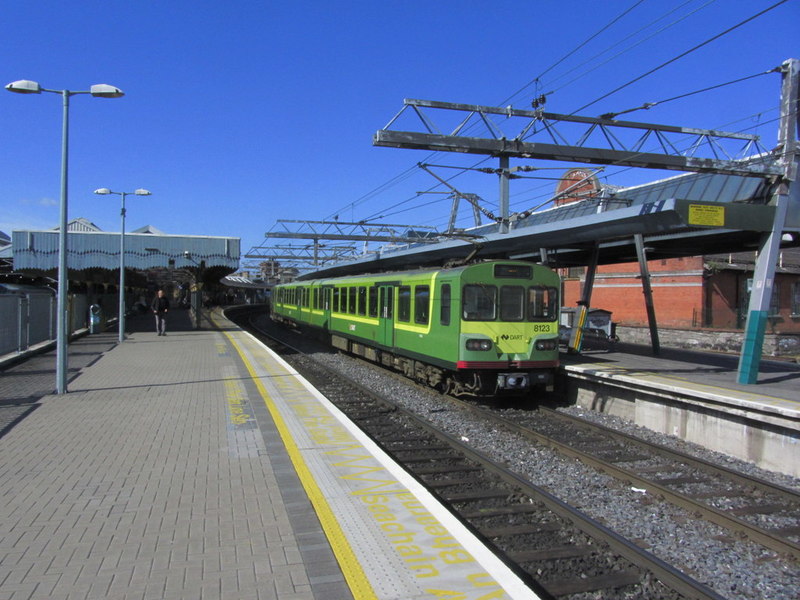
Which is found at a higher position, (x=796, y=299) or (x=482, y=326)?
(x=796, y=299)

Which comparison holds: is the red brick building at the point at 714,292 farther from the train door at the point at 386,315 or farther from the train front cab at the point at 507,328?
the train front cab at the point at 507,328

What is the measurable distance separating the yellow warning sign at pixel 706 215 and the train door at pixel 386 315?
656 cm

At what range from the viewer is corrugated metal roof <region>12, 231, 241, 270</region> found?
26234mm

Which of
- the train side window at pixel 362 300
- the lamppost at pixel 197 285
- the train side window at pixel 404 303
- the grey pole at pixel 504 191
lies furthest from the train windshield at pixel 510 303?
the lamppost at pixel 197 285

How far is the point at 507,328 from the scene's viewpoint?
1095cm

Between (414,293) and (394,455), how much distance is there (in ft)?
17.3

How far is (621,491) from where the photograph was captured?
6645 millimetres

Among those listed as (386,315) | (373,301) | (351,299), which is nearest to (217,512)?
(386,315)

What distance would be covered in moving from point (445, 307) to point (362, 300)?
5.57 metres

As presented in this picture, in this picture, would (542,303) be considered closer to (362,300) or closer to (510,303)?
(510,303)

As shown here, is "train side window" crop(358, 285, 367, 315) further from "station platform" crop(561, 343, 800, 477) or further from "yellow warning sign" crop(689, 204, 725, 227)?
"yellow warning sign" crop(689, 204, 725, 227)

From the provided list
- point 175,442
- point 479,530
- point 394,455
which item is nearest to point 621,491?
point 479,530

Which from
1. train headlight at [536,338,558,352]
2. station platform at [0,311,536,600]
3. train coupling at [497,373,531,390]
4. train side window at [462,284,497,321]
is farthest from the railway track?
train headlight at [536,338,558,352]

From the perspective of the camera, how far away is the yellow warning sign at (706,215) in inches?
383
